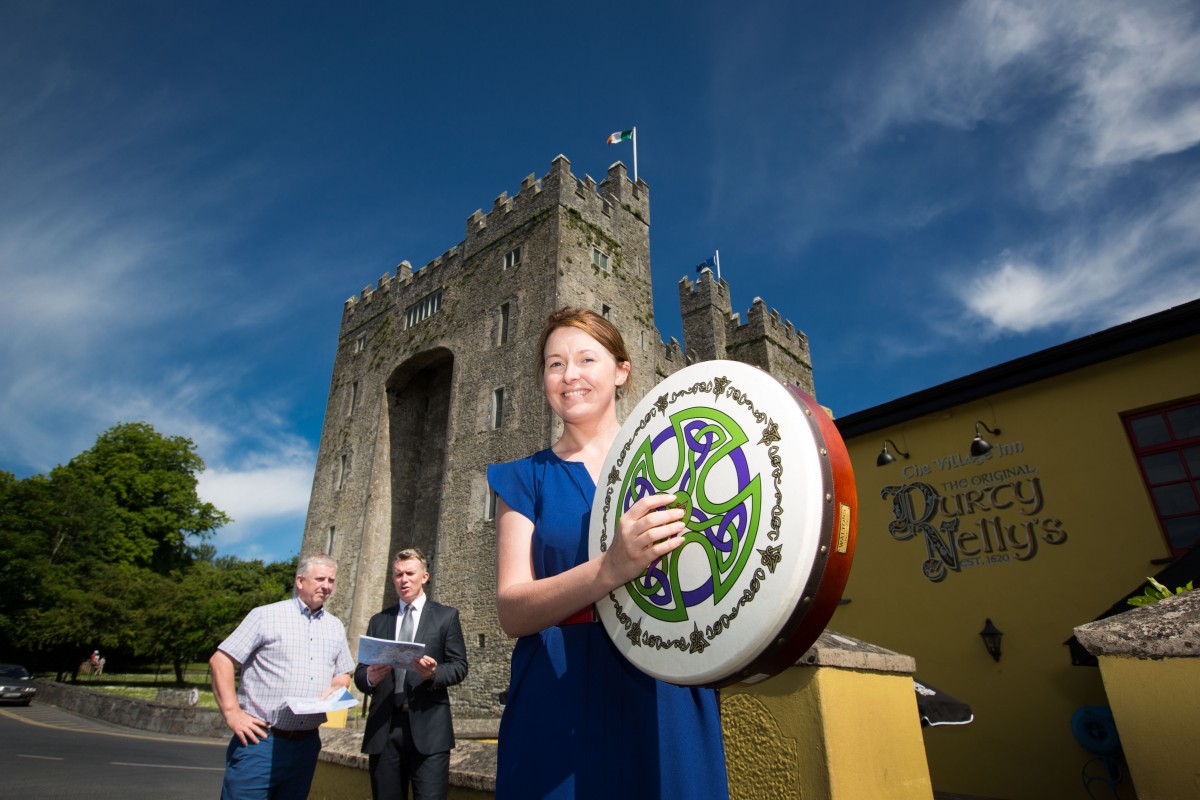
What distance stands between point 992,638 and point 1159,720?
5.94 metres

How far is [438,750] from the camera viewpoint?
135 inches

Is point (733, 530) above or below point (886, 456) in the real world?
below

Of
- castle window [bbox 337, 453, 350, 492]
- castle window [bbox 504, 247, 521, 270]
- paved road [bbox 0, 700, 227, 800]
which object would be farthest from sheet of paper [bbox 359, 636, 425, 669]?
castle window [bbox 337, 453, 350, 492]

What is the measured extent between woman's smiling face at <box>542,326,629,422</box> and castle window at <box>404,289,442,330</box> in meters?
24.0

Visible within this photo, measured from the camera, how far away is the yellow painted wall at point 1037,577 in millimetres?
7039

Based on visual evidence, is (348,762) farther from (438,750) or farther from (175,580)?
(175,580)

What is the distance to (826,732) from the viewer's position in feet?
8.23

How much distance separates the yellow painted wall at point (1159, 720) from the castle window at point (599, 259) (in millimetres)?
20073

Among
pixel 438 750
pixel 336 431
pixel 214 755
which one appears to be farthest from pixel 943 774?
pixel 336 431

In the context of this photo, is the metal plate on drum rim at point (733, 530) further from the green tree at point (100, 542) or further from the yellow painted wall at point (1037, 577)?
the green tree at point (100, 542)

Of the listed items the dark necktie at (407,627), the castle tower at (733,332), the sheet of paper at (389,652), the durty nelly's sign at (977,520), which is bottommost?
the sheet of paper at (389,652)

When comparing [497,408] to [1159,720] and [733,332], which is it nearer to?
[733,332]

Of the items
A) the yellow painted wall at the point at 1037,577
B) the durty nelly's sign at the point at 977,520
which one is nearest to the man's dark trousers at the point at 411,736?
the yellow painted wall at the point at 1037,577

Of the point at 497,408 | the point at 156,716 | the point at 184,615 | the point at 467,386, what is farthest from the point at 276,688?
the point at 184,615
